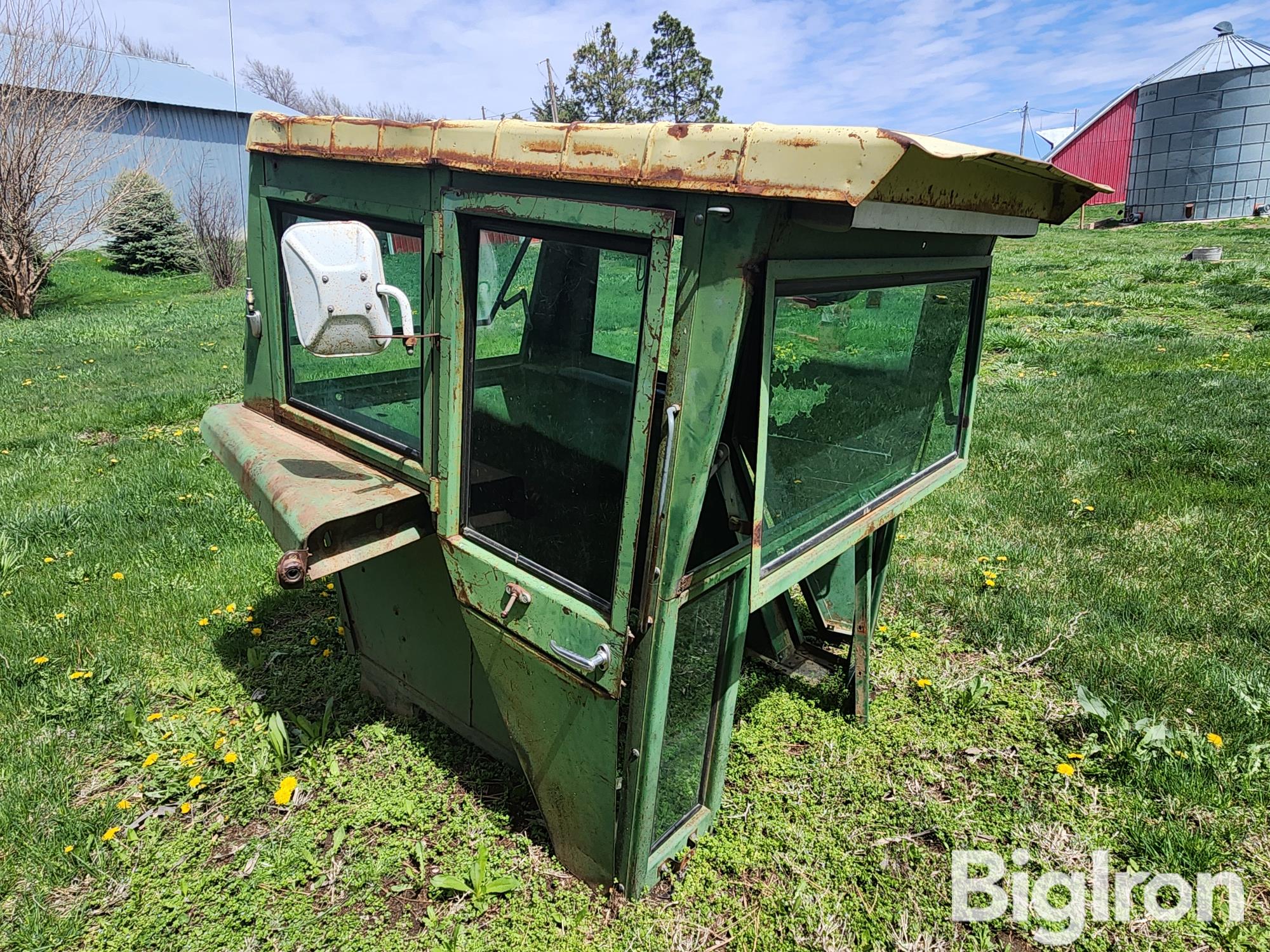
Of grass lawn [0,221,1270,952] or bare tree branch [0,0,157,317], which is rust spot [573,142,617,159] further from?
bare tree branch [0,0,157,317]

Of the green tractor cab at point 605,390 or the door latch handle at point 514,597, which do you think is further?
the door latch handle at point 514,597

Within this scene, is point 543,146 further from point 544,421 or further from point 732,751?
point 732,751

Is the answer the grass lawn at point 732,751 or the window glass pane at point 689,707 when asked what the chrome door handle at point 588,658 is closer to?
the window glass pane at point 689,707

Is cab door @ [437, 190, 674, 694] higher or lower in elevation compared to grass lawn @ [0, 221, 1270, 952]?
higher

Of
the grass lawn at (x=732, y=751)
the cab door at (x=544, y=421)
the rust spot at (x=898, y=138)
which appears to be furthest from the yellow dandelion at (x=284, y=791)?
the rust spot at (x=898, y=138)

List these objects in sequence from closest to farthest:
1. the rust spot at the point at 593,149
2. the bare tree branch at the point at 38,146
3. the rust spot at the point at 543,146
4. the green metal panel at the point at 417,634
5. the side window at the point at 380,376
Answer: the rust spot at the point at 593,149 < the rust spot at the point at 543,146 < the side window at the point at 380,376 < the green metal panel at the point at 417,634 < the bare tree branch at the point at 38,146

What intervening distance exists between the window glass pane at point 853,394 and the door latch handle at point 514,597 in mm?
612

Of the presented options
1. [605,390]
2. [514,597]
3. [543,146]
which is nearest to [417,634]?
[514,597]

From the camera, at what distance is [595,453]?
2047 millimetres

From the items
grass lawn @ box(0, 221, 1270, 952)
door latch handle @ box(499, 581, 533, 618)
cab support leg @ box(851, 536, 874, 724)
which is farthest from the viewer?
cab support leg @ box(851, 536, 874, 724)

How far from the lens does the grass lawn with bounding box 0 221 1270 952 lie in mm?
A: 2475

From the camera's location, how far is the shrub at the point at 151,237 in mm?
17406

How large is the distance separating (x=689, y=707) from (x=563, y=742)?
38 centimetres

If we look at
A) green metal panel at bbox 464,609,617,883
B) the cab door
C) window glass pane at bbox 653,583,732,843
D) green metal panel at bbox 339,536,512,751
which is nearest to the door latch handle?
the cab door
